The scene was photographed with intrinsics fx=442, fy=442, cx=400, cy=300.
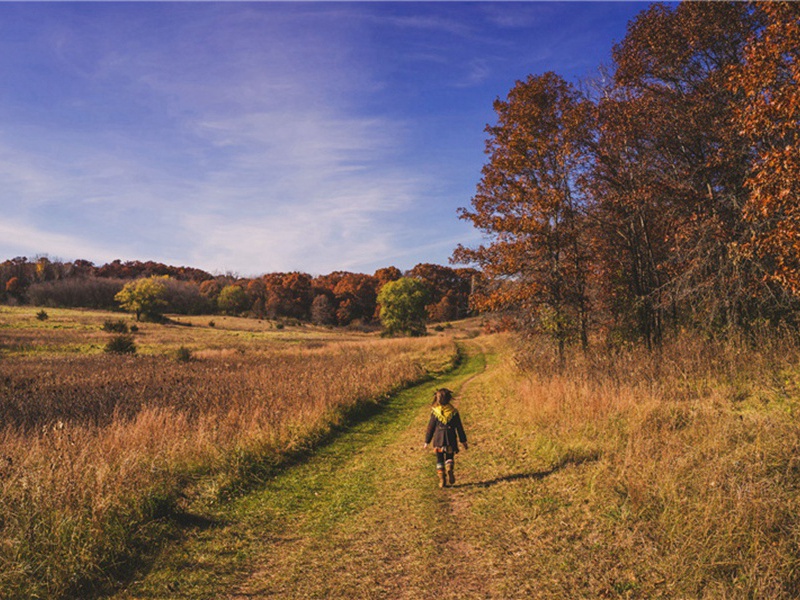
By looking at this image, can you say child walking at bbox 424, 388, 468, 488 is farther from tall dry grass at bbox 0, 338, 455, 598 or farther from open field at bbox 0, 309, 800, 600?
tall dry grass at bbox 0, 338, 455, 598

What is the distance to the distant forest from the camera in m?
104

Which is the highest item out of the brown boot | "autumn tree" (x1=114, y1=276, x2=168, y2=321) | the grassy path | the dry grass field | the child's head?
"autumn tree" (x1=114, y1=276, x2=168, y2=321)

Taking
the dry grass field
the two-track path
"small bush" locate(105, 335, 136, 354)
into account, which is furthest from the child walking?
"small bush" locate(105, 335, 136, 354)

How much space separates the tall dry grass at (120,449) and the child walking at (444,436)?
3475 millimetres

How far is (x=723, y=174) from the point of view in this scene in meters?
12.1

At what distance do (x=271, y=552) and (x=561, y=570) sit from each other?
3586mm

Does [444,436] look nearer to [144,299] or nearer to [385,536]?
[385,536]

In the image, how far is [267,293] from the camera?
11444cm

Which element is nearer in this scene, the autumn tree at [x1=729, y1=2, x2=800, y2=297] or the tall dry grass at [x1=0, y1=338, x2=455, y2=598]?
the tall dry grass at [x1=0, y1=338, x2=455, y2=598]

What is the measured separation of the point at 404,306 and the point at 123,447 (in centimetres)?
6205

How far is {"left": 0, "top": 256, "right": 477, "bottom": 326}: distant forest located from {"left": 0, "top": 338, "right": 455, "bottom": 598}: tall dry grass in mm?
76145

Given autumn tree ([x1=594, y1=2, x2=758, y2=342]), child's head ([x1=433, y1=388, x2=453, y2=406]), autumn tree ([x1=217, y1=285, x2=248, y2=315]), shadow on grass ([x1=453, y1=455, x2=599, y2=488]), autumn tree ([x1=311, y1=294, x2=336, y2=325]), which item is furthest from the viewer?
autumn tree ([x1=217, y1=285, x2=248, y2=315])

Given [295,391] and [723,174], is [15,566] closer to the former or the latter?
[295,391]

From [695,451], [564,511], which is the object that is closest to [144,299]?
[564,511]
